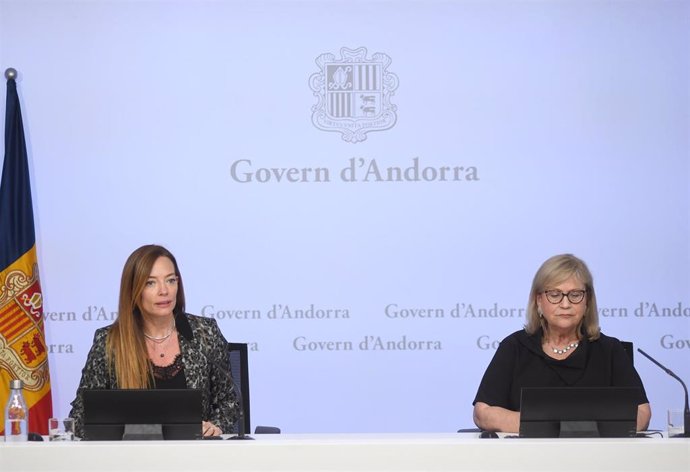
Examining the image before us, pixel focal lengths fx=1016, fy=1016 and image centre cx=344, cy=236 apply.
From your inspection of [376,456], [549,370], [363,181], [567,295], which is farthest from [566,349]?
[363,181]

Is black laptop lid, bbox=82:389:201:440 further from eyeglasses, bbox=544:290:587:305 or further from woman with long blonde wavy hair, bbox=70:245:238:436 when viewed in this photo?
eyeglasses, bbox=544:290:587:305

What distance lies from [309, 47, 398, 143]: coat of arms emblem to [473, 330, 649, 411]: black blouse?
71.3 inches

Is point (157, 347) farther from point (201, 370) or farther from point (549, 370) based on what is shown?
point (549, 370)

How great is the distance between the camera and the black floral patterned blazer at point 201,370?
3.74 m

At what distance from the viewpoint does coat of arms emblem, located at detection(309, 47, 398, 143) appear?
5285mm

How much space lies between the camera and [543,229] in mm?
5266

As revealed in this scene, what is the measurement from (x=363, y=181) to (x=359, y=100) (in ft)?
1.39

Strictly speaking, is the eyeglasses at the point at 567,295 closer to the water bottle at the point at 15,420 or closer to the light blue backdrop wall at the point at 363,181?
the light blue backdrop wall at the point at 363,181

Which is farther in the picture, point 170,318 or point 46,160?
point 46,160

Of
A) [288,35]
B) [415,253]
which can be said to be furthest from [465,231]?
[288,35]

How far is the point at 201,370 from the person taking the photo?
378 cm

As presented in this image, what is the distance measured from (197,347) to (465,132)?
2.13 meters

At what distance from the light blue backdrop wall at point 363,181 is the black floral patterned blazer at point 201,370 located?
4.66 ft

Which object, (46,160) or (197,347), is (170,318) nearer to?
(197,347)
